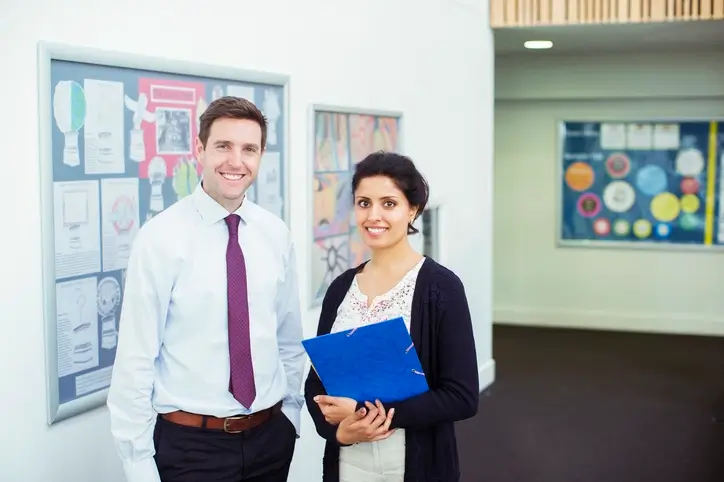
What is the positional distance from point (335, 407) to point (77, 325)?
1028 millimetres

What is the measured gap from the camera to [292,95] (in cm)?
422

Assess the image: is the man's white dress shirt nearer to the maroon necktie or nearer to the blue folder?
the maroon necktie

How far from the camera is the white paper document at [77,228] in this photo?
2.84 m

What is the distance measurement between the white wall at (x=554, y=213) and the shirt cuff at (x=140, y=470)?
7646 millimetres

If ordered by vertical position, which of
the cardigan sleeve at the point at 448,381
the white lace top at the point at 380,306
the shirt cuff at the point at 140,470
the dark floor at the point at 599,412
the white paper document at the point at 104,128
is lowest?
the dark floor at the point at 599,412

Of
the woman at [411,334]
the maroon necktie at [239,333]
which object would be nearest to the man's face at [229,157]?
the maroon necktie at [239,333]

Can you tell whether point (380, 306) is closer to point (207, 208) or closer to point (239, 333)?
point (239, 333)

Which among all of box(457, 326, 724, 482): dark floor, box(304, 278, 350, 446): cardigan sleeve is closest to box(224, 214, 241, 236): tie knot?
box(304, 278, 350, 446): cardigan sleeve

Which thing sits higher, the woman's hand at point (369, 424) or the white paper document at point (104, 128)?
the white paper document at point (104, 128)

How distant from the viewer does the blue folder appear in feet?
7.33

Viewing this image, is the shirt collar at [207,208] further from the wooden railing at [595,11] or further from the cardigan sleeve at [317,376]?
the wooden railing at [595,11]

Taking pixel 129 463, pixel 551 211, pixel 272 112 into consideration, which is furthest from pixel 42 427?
pixel 551 211

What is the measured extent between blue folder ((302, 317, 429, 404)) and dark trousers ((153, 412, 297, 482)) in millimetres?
394

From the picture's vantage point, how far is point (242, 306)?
262cm
